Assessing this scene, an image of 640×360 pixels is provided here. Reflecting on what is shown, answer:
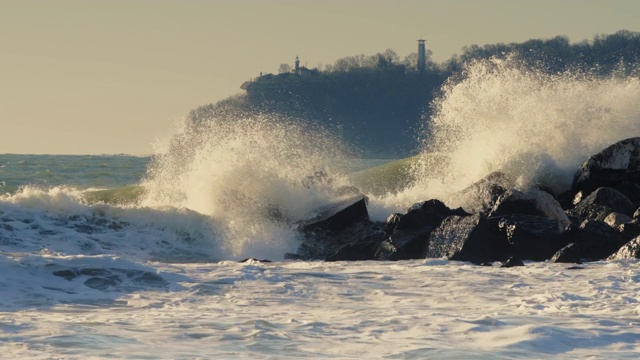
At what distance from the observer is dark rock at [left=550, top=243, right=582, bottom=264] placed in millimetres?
12125

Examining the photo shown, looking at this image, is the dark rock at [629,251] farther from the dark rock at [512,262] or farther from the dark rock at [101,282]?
the dark rock at [101,282]

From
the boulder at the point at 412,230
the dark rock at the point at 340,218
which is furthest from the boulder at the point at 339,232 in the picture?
the boulder at the point at 412,230

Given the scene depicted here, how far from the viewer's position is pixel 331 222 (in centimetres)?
1581

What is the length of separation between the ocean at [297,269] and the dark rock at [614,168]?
157cm

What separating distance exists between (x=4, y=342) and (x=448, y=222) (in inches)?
278

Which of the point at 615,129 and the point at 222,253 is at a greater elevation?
the point at 615,129

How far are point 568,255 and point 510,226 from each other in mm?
1024

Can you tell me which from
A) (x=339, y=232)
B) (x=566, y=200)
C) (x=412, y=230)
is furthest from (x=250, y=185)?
(x=566, y=200)

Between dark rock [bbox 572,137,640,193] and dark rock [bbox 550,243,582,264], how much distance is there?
4.75 m

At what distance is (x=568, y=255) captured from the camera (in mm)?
12188

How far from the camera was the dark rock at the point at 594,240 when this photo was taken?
1233 centimetres

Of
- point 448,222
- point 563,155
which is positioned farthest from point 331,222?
point 563,155

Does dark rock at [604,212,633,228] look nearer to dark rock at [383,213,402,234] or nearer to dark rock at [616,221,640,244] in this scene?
dark rock at [616,221,640,244]

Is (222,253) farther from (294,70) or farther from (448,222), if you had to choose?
(294,70)
